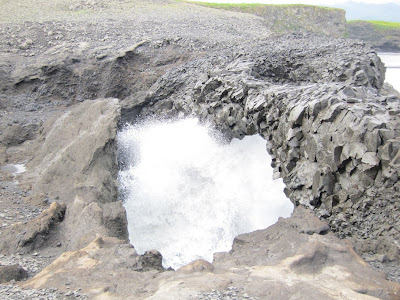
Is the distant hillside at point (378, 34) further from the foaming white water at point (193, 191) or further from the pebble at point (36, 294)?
the pebble at point (36, 294)

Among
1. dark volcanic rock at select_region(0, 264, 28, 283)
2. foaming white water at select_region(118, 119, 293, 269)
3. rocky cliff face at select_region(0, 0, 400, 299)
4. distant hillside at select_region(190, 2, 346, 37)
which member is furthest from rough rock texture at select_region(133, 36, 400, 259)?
distant hillside at select_region(190, 2, 346, 37)

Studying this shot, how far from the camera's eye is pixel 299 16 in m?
40.2

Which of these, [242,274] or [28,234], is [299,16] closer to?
[28,234]

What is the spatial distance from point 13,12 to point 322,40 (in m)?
17.5

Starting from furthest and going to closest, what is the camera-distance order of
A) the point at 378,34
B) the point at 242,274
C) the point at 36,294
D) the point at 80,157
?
1. the point at 378,34
2. the point at 80,157
3. the point at 242,274
4. the point at 36,294

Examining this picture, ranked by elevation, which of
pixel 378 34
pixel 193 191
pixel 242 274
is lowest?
pixel 193 191

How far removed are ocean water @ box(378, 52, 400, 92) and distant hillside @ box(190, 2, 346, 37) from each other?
558cm

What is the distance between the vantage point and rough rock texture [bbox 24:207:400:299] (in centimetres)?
604

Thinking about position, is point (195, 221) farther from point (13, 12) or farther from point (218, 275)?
point (13, 12)

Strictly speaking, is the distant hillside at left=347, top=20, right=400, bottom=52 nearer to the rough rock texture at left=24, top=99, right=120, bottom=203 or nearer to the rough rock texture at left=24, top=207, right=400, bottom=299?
the rough rock texture at left=24, top=99, right=120, bottom=203

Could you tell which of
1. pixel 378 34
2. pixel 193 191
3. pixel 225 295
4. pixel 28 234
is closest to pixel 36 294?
pixel 28 234

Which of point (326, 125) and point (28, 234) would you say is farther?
point (326, 125)

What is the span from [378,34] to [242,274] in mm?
49879

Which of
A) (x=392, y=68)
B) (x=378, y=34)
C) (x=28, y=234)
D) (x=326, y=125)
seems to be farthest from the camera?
(x=378, y=34)
